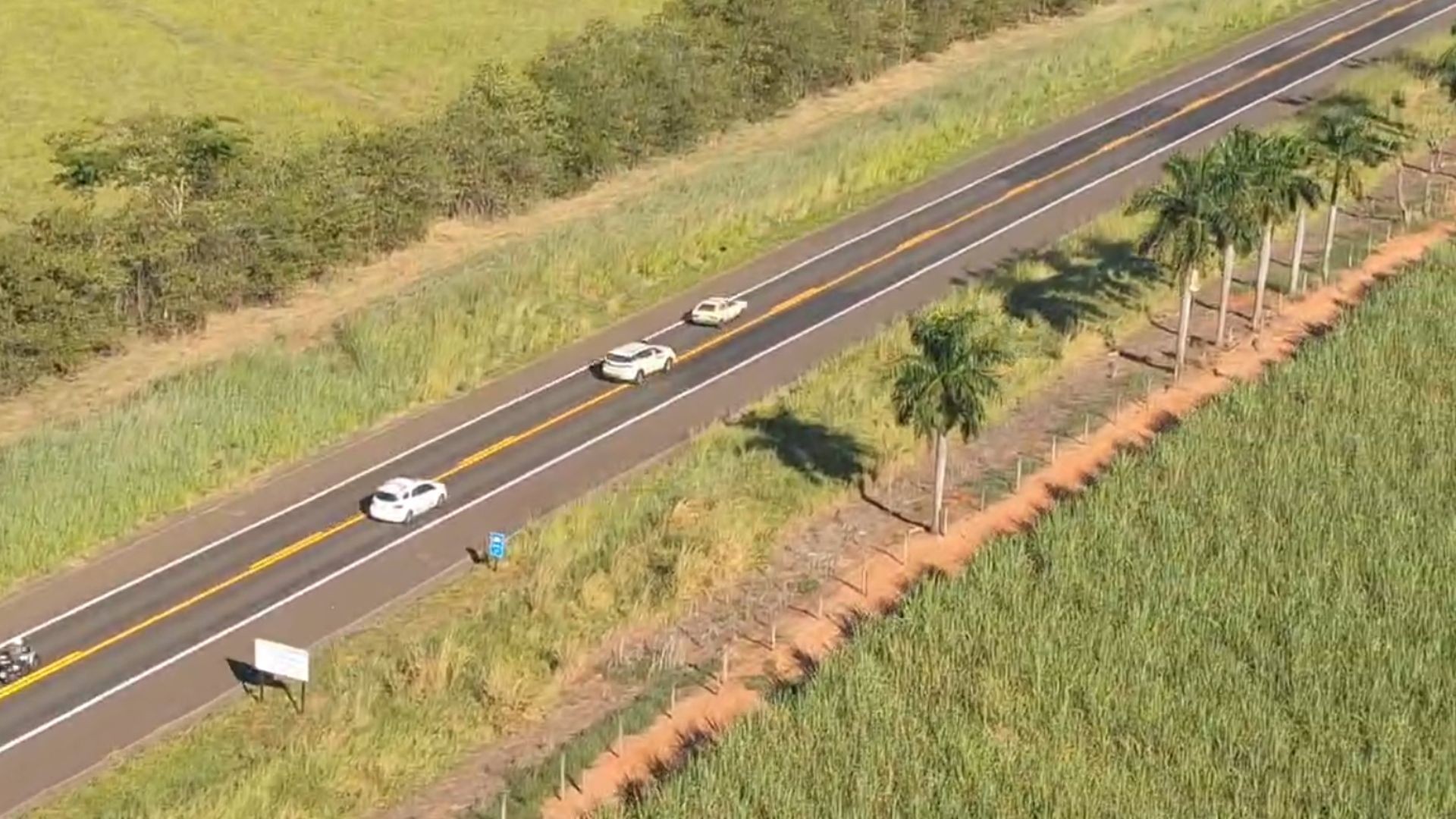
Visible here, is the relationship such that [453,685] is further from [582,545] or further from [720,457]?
[720,457]

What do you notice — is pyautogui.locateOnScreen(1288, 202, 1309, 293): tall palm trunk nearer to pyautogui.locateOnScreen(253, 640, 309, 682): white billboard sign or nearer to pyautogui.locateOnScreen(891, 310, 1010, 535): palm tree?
pyautogui.locateOnScreen(891, 310, 1010, 535): palm tree

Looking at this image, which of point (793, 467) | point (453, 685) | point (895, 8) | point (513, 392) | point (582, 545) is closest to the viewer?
point (453, 685)

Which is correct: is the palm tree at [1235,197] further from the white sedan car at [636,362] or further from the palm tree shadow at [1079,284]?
the white sedan car at [636,362]

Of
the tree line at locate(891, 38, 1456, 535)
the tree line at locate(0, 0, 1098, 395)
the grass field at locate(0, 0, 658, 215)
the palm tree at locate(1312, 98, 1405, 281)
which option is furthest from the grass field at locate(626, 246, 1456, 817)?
the grass field at locate(0, 0, 658, 215)

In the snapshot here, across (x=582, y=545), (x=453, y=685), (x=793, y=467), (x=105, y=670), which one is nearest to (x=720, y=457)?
(x=793, y=467)

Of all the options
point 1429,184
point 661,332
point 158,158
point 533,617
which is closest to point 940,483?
point 533,617
